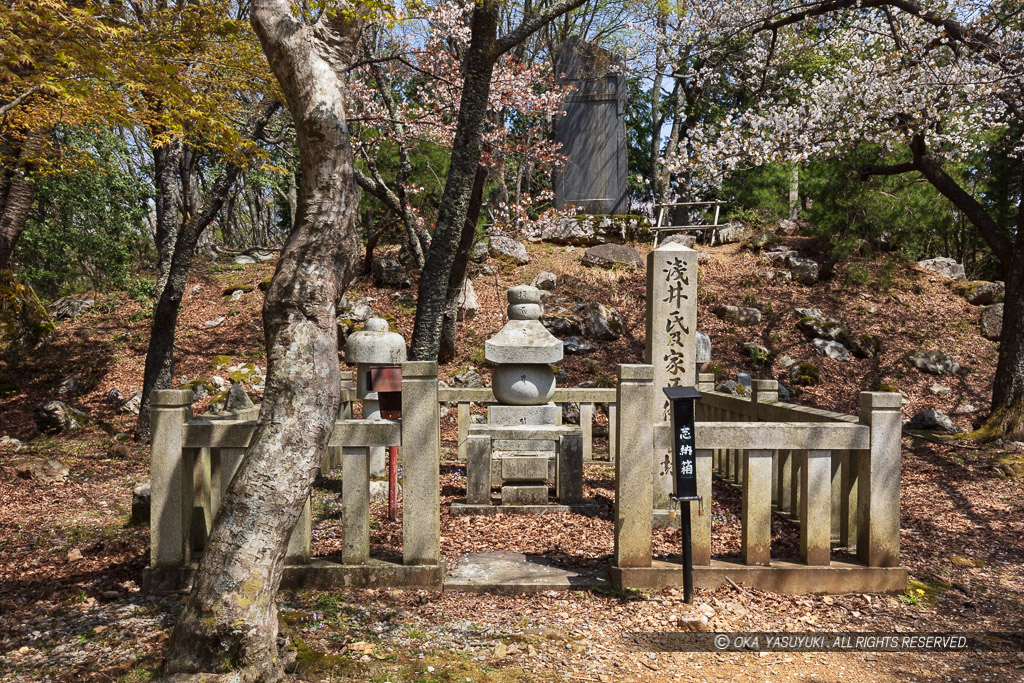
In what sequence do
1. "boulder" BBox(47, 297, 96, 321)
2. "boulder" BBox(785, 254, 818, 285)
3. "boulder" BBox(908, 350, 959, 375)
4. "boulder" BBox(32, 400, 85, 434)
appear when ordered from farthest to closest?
"boulder" BBox(785, 254, 818, 285) → "boulder" BBox(47, 297, 96, 321) → "boulder" BBox(908, 350, 959, 375) → "boulder" BBox(32, 400, 85, 434)

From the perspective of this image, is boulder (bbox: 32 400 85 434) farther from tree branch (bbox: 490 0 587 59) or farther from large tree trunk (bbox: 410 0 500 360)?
tree branch (bbox: 490 0 587 59)

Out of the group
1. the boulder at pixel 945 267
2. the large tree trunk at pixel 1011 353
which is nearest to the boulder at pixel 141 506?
the large tree trunk at pixel 1011 353

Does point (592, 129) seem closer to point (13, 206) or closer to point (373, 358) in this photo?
point (373, 358)

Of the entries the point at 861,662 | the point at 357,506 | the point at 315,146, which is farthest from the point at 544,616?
the point at 315,146

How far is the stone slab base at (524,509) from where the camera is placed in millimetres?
6215

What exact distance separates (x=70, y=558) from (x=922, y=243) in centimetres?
1959

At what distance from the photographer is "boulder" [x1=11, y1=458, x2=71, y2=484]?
783 cm

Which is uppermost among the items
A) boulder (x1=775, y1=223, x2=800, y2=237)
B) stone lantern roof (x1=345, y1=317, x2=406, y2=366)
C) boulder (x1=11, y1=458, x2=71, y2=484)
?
boulder (x1=775, y1=223, x2=800, y2=237)

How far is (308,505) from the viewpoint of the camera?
3994 millimetres

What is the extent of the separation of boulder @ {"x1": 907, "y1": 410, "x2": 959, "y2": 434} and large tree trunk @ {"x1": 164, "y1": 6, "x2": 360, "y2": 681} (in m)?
10.4

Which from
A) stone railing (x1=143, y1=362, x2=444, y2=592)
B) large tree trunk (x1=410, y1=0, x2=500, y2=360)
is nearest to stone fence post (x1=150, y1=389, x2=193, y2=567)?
stone railing (x1=143, y1=362, x2=444, y2=592)

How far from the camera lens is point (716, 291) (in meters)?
15.9

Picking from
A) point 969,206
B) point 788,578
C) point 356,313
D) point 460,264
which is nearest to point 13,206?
point 356,313

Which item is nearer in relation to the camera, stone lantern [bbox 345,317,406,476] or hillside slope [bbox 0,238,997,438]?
stone lantern [bbox 345,317,406,476]
